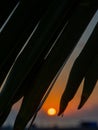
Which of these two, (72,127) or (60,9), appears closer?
(60,9)

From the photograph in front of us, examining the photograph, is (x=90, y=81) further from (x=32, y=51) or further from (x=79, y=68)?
(x=32, y=51)

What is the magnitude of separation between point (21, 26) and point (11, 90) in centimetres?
11

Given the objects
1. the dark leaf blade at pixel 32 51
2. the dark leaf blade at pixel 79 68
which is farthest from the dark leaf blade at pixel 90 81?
the dark leaf blade at pixel 32 51

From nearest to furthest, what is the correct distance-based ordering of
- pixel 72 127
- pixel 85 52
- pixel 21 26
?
pixel 21 26 → pixel 85 52 → pixel 72 127

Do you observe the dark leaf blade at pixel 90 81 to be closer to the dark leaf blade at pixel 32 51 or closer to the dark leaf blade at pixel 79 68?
the dark leaf blade at pixel 79 68

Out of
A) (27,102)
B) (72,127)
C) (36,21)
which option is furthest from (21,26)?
(72,127)

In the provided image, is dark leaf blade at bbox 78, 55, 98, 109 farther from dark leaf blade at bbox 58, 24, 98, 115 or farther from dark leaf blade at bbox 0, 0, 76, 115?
dark leaf blade at bbox 0, 0, 76, 115

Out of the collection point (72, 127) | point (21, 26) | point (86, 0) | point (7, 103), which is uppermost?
point (86, 0)

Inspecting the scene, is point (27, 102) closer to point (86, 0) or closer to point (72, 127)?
point (86, 0)

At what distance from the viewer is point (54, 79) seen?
0.88 metres

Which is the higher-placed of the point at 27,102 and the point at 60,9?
the point at 60,9

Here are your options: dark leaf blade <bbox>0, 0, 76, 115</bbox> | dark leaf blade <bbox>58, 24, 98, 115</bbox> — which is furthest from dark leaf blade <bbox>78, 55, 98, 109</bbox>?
dark leaf blade <bbox>0, 0, 76, 115</bbox>

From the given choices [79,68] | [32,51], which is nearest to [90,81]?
[79,68]

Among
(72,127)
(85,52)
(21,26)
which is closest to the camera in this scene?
(21,26)
